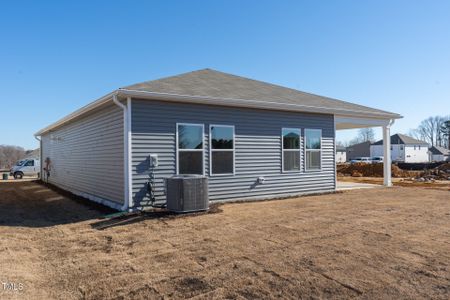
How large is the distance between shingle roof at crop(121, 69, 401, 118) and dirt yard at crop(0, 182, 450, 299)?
3.26 m

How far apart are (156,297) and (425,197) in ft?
33.1

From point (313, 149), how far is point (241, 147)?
9.85 ft

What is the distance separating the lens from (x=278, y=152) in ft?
34.6

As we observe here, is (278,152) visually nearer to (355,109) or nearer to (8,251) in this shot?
(355,109)

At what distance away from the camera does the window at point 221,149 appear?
9.25 m

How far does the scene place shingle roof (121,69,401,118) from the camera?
8984 mm

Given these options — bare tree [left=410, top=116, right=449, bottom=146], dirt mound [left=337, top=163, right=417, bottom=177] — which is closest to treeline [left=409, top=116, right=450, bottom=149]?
bare tree [left=410, top=116, right=449, bottom=146]

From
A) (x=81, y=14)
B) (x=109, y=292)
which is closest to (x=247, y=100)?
(x=81, y=14)

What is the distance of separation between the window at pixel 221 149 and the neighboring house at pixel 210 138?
0.03 meters

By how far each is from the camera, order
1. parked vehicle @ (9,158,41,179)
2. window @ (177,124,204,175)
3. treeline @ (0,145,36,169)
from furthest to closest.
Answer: treeline @ (0,145,36,169) < parked vehicle @ (9,158,41,179) < window @ (177,124,204,175)

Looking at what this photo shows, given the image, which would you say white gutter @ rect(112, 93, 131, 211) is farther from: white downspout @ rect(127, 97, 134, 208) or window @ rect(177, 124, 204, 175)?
window @ rect(177, 124, 204, 175)

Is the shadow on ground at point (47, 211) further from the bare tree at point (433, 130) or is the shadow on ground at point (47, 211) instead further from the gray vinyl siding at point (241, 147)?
the bare tree at point (433, 130)

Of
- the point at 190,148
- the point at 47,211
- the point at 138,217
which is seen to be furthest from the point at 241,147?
the point at 47,211

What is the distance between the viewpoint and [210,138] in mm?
9195
